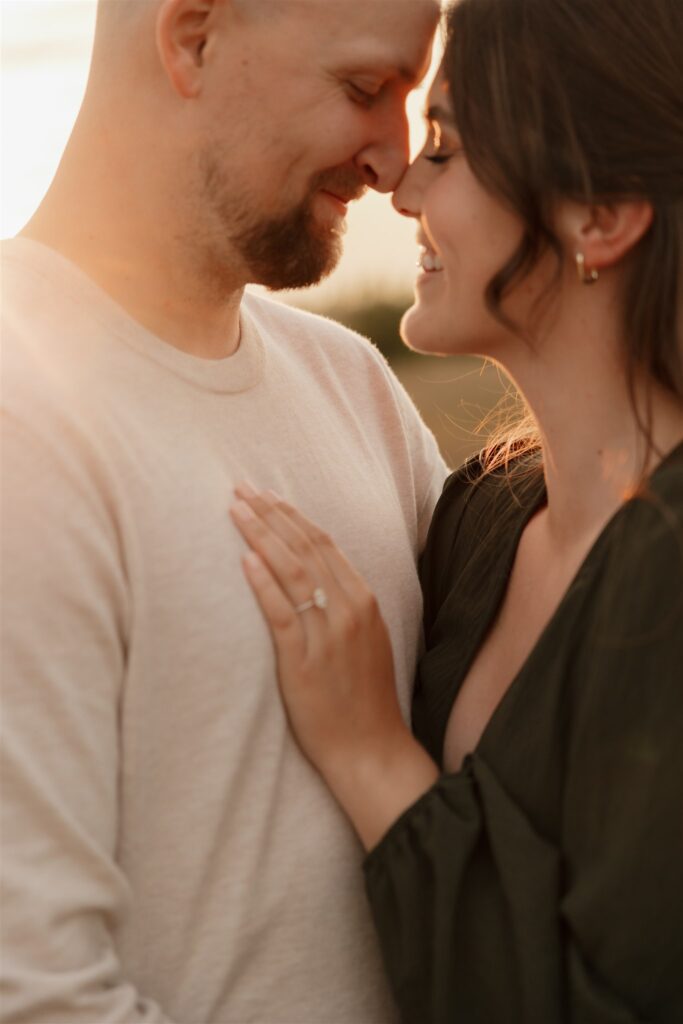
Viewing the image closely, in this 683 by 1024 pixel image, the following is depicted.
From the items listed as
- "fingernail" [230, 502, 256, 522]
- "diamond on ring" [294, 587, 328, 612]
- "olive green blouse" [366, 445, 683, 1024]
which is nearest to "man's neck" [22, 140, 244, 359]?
"fingernail" [230, 502, 256, 522]

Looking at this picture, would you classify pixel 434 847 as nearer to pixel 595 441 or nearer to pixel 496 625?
pixel 496 625

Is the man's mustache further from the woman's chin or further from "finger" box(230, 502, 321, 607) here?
"finger" box(230, 502, 321, 607)

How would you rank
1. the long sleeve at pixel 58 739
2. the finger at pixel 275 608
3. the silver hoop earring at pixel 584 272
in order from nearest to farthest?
the long sleeve at pixel 58 739
the finger at pixel 275 608
the silver hoop earring at pixel 584 272

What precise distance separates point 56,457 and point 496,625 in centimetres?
79

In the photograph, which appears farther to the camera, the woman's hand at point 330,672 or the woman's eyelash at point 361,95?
the woman's eyelash at point 361,95

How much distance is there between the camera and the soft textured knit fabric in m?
1.41

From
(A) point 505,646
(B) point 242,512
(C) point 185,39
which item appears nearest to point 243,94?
(C) point 185,39

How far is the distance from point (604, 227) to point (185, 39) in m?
0.67

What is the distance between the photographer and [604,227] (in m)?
1.75

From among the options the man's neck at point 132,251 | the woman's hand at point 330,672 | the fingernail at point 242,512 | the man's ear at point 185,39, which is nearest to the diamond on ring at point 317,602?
the woman's hand at point 330,672

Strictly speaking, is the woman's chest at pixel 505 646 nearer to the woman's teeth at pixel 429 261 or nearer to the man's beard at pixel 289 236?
the woman's teeth at pixel 429 261

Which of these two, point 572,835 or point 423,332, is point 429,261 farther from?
point 572,835

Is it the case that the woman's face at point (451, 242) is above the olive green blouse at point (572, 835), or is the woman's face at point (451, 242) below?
above

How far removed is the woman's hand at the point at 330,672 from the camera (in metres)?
1.67
